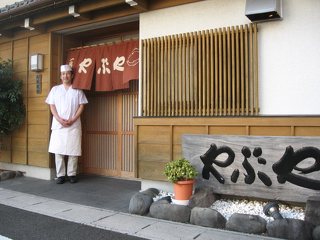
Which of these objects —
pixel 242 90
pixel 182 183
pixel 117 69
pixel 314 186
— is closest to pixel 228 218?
pixel 182 183

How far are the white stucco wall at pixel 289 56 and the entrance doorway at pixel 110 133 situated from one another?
3.61m

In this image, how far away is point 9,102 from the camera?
963 centimetres

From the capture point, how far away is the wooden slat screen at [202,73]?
641 cm

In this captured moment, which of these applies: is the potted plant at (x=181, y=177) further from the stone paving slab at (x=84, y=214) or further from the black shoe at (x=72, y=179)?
the black shoe at (x=72, y=179)

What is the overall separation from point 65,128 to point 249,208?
5.01 metres

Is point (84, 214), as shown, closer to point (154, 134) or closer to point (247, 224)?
point (154, 134)

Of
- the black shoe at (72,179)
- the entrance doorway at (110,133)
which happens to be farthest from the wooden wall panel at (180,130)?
the black shoe at (72,179)

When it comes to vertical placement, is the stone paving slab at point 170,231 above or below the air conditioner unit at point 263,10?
below

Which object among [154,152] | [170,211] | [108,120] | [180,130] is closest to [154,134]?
[154,152]

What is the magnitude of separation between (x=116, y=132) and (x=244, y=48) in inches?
175

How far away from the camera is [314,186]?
5.49 meters

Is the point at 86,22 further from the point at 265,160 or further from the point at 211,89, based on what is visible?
the point at 265,160

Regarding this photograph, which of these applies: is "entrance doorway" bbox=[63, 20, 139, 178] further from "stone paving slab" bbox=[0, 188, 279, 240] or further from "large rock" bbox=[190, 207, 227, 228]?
"large rock" bbox=[190, 207, 227, 228]

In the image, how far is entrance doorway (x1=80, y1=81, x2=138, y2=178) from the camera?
30.5 ft
